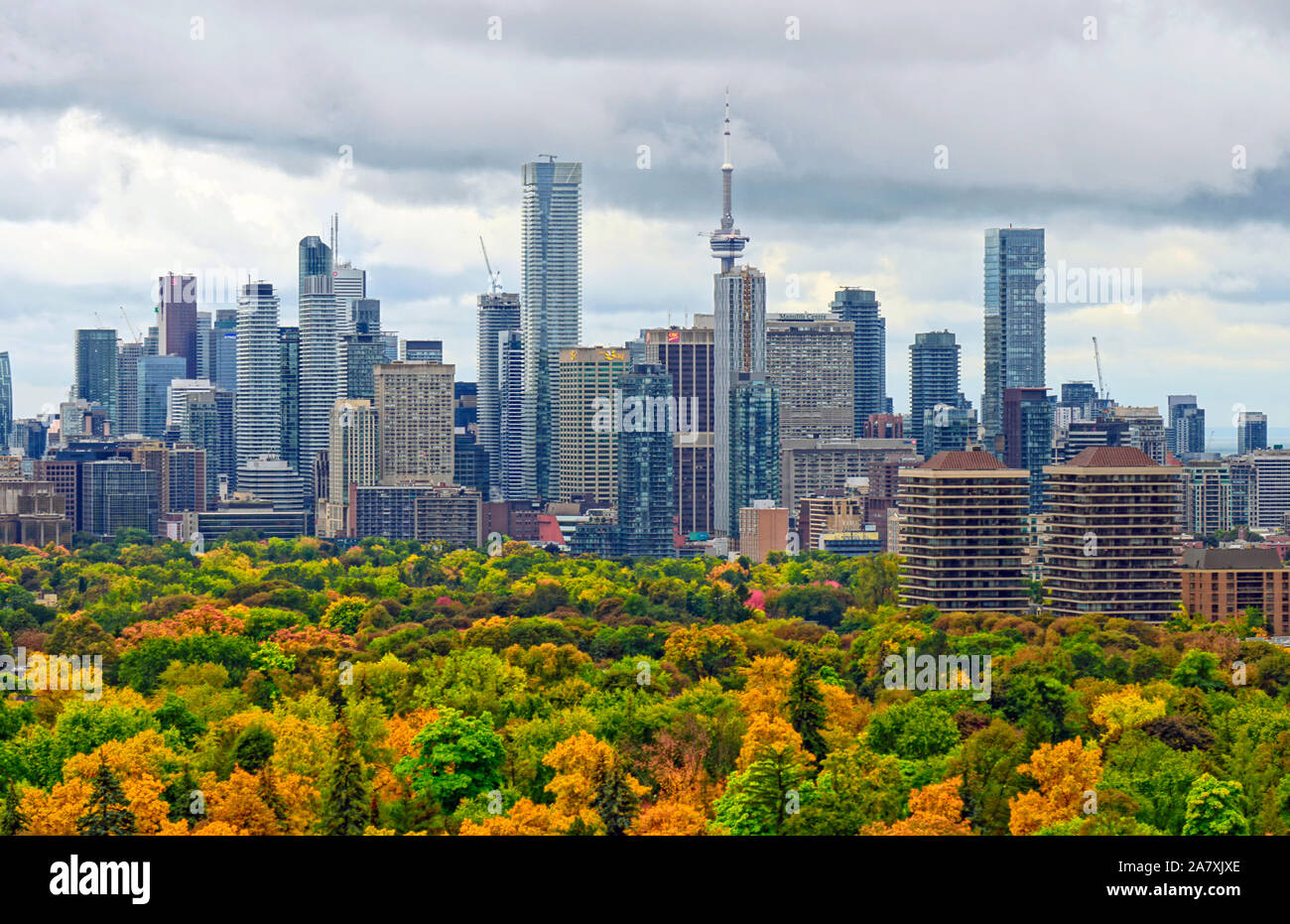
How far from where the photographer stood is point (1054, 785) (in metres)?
63.3

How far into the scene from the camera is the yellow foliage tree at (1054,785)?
5959 centimetres

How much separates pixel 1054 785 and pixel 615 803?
574 inches

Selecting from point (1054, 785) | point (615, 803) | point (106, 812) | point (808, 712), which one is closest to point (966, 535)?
point (808, 712)

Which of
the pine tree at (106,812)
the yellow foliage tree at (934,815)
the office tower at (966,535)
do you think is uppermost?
the office tower at (966,535)

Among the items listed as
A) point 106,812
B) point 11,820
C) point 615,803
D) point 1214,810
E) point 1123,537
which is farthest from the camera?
point 1123,537

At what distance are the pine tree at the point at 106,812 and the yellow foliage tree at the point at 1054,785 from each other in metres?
25.8

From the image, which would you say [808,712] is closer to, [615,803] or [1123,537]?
[615,803]

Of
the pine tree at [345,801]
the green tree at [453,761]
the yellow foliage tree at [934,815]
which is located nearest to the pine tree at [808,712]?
the yellow foliage tree at [934,815]

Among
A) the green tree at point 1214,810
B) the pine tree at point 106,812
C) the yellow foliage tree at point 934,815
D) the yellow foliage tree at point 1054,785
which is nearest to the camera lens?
the pine tree at point 106,812

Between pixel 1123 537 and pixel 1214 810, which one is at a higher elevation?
pixel 1123 537

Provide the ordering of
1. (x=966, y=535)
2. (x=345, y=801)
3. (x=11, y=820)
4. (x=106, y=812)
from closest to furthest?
(x=11, y=820), (x=106, y=812), (x=345, y=801), (x=966, y=535)

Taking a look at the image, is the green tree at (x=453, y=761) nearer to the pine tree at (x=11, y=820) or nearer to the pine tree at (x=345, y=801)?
the pine tree at (x=345, y=801)
